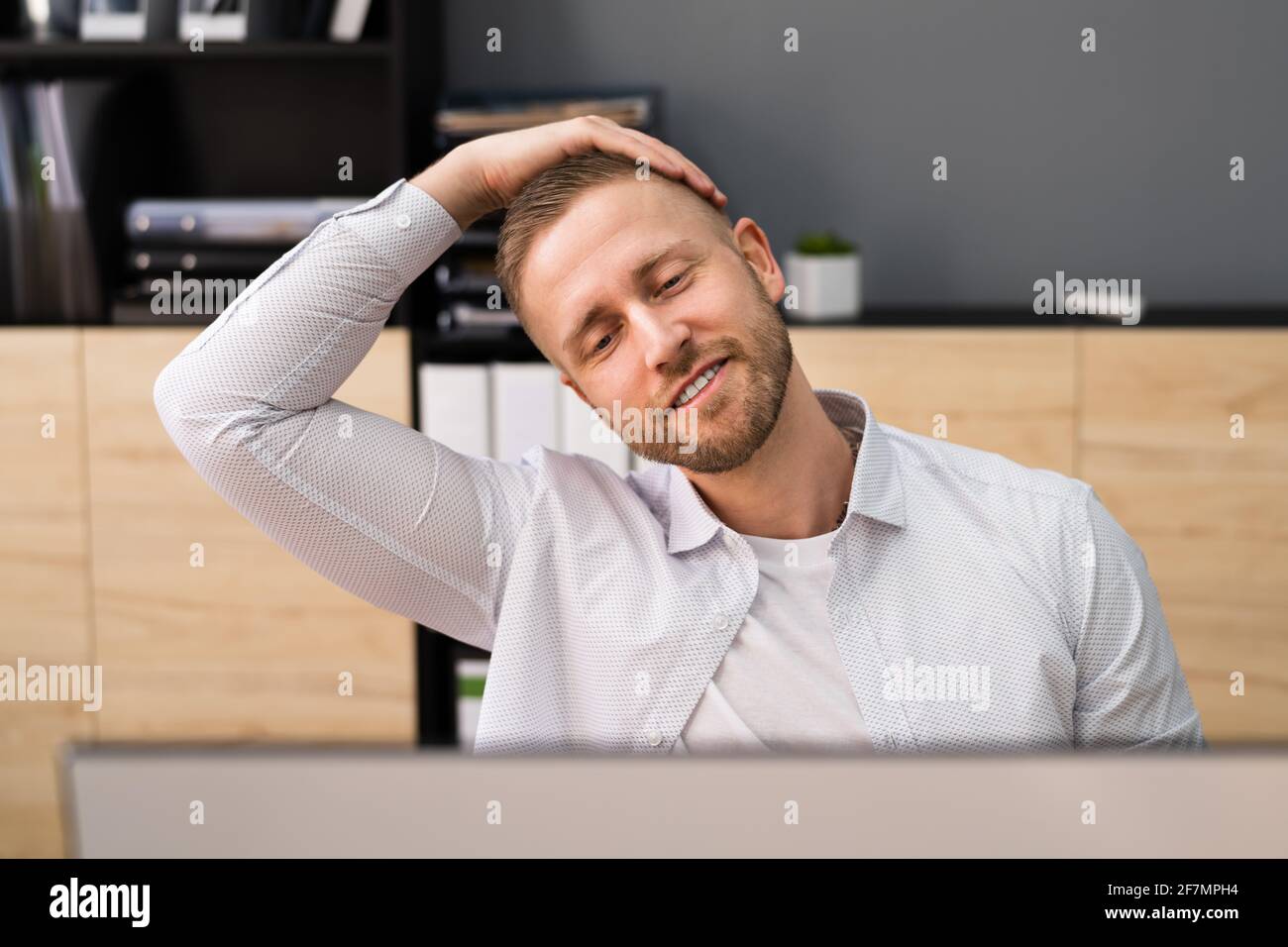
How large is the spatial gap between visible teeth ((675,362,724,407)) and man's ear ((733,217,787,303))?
0.15 metres

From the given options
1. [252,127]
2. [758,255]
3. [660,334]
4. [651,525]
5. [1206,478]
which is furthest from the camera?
[252,127]

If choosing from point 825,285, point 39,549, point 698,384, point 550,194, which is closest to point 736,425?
point 698,384

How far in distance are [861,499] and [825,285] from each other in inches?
46.3

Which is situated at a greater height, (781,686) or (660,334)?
(660,334)

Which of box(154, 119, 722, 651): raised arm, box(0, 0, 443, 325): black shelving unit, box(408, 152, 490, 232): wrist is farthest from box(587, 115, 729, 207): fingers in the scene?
box(0, 0, 443, 325): black shelving unit

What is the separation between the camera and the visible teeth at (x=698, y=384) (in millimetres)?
1002

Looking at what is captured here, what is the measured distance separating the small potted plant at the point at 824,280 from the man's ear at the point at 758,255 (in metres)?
0.95

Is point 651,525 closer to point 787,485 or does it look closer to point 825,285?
point 787,485

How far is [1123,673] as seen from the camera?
102 centimetres

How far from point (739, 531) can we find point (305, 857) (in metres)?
0.67

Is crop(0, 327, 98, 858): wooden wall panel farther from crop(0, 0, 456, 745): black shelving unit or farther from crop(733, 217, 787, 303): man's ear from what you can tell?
crop(733, 217, 787, 303): man's ear

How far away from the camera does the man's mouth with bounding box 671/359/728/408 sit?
39.4 inches

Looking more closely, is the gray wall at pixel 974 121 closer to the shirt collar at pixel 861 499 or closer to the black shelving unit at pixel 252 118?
the black shelving unit at pixel 252 118
